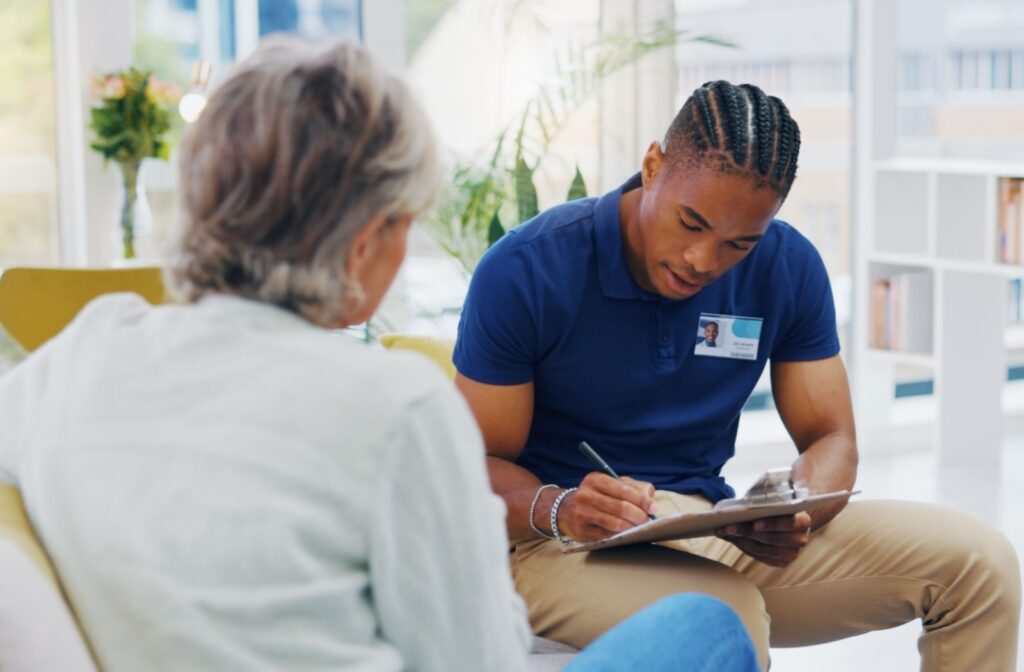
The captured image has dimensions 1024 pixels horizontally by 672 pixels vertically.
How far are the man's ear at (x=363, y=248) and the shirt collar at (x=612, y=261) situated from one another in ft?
3.05

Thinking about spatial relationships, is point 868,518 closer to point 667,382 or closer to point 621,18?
point 667,382

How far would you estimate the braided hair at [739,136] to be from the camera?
186cm

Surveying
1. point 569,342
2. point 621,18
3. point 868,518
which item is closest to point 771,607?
point 868,518

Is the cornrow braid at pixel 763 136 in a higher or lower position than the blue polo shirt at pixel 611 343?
higher

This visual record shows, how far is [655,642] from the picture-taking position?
1.25 meters

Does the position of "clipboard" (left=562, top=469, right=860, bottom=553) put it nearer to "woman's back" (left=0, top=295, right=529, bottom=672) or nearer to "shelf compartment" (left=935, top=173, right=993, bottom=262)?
"woman's back" (left=0, top=295, right=529, bottom=672)

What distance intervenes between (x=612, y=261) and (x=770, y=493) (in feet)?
1.49

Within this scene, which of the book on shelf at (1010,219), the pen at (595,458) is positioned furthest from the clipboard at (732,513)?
the book on shelf at (1010,219)

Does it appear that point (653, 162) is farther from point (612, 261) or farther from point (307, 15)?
point (307, 15)

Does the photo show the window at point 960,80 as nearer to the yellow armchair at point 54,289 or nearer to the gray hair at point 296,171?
the yellow armchair at point 54,289

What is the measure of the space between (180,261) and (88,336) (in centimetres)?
10

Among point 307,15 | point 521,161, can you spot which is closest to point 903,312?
point 521,161

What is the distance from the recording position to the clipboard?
5.10 ft

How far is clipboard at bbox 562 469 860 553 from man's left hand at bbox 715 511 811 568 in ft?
0.11
